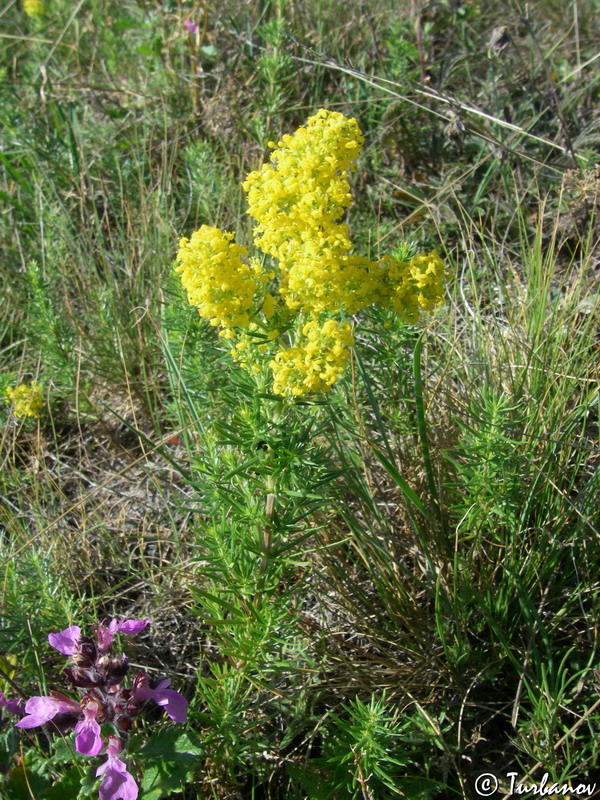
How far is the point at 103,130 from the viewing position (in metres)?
3.81

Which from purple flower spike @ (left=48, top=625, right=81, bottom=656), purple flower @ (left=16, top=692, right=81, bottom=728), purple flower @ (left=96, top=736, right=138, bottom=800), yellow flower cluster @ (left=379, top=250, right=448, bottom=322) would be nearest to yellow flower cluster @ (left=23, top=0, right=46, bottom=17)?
yellow flower cluster @ (left=379, top=250, right=448, bottom=322)

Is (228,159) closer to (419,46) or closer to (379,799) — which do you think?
(419,46)

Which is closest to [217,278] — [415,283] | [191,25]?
[415,283]

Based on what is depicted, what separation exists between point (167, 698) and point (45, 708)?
294 millimetres

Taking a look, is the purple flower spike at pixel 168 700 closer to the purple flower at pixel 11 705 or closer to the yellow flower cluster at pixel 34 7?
the purple flower at pixel 11 705

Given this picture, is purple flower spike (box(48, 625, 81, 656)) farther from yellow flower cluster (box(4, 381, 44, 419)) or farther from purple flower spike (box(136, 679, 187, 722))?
yellow flower cluster (box(4, 381, 44, 419))

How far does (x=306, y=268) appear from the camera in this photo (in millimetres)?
1418

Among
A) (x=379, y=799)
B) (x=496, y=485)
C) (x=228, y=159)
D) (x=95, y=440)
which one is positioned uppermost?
(x=228, y=159)

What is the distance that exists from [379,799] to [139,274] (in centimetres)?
220

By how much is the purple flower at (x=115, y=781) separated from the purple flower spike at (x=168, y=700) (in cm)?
13

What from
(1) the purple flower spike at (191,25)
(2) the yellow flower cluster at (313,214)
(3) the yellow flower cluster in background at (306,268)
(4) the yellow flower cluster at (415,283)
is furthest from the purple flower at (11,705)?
(1) the purple flower spike at (191,25)

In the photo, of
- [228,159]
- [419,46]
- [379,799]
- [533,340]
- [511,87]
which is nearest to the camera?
[379,799]

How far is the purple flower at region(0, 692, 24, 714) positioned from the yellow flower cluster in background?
3.57ft

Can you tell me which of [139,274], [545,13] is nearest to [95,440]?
[139,274]
